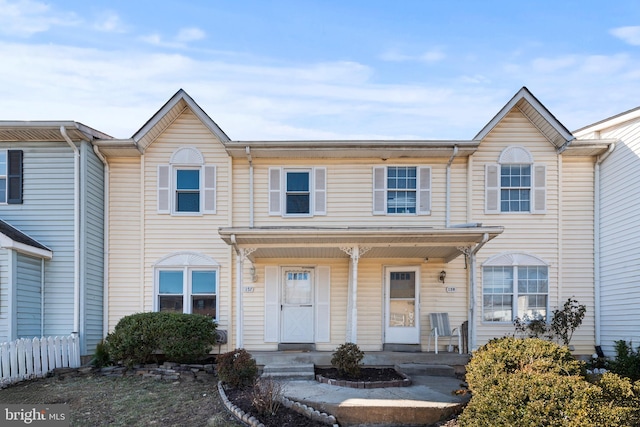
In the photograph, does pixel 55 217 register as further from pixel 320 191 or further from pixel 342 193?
pixel 342 193

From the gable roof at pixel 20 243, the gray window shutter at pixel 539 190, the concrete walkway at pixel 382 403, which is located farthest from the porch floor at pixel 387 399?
the gable roof at pixel 20 243

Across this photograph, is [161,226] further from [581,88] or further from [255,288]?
[581,88]

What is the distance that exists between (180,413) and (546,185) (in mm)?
10016

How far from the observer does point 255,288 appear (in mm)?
13070

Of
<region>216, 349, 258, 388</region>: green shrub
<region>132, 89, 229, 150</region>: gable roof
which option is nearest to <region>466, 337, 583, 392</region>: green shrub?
<region>216, 349, 258, 388</region>: green shrub

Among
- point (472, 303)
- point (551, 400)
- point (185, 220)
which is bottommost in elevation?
point (551, 400)

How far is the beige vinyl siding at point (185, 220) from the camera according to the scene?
13.0 meters

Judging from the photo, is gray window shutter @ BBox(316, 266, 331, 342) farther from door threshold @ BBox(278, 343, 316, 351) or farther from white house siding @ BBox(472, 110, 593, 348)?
white house siding @ BBox(472, 110, 593, 348)

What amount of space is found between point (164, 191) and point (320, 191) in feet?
12.8

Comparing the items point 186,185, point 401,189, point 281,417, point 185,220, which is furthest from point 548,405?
point 186,185

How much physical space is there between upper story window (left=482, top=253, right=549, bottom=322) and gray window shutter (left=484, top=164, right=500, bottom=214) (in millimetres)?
1210

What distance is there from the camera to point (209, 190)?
13.1 meters

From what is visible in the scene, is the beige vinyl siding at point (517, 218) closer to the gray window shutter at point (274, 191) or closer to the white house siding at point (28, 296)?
the gray window shutter at point (274, 191)

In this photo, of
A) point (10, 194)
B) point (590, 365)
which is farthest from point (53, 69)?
point (590, 365)
